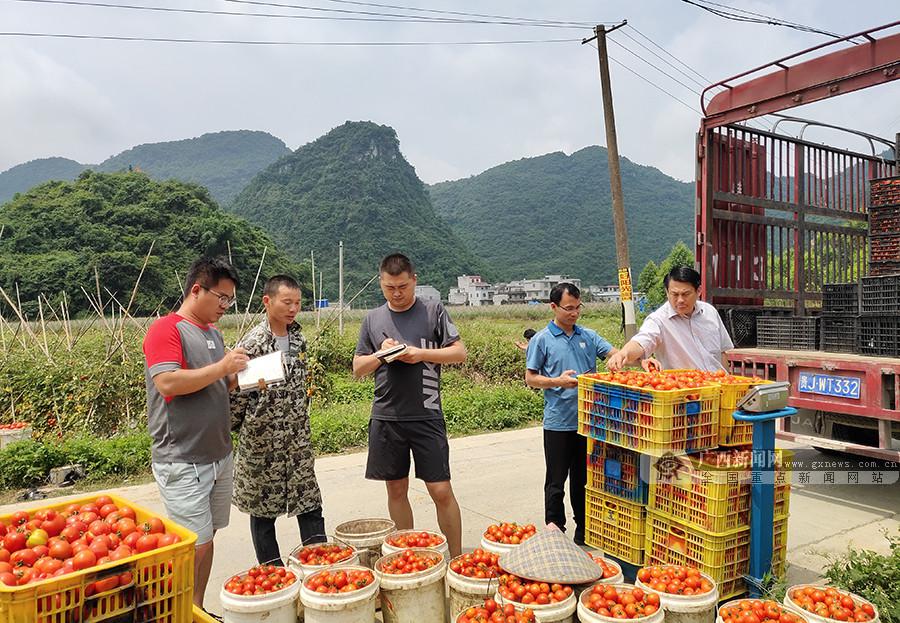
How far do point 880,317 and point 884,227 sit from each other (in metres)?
1.78

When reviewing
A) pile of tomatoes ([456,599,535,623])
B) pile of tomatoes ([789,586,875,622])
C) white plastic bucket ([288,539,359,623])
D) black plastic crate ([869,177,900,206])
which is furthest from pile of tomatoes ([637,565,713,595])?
black plastic crate ([869,177,900,206])

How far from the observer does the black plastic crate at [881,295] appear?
462 centimetres

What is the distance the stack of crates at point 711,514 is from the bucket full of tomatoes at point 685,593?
0.23m

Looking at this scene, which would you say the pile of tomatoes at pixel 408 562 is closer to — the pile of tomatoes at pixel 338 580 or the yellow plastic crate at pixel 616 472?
the pile of tomatoes at pixel 338 580

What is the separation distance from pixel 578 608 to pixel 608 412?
110 centimetres

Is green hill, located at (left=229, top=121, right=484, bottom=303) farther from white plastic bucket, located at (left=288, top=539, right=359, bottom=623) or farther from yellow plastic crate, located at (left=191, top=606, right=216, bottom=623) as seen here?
yellow plastic crate, located at (left=191, top=606, right=216, bottom=623)

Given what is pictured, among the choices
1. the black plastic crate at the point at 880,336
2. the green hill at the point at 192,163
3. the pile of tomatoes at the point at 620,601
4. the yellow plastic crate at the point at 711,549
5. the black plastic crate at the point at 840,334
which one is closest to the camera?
the pile of tomatoes at the point at 620,601

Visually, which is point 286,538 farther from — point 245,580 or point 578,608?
point 578,608

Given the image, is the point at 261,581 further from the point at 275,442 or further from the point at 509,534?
the point at 509,534

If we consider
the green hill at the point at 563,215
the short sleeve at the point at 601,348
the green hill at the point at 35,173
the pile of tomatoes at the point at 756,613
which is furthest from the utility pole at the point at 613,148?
the green hill at the point at 35,173

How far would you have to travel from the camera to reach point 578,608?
2652 millimetres

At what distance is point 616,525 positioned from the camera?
3.56m

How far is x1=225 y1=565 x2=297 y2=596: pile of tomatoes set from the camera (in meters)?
2.74

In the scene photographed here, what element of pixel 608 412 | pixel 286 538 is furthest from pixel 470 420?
pixel 608 412
